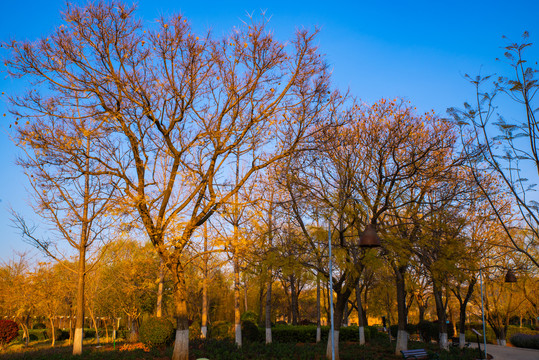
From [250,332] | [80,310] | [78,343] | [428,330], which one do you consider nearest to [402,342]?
[250,332]

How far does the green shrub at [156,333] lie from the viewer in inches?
673

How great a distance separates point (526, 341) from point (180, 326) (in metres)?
27.6

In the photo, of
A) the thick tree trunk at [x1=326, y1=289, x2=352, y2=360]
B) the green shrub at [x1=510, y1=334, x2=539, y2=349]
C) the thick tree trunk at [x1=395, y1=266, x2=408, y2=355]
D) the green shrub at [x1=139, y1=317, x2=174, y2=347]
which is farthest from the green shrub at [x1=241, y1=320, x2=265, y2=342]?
the green shrub at [x1=510, y1=334, x2=539, y2=349]

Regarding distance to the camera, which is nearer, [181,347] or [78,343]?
[181,347]

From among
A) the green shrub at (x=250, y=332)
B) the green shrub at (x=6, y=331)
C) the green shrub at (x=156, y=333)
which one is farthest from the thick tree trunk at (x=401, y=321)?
the green shrub at (x=6, y=331)

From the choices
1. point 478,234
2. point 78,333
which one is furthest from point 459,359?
point 78,333

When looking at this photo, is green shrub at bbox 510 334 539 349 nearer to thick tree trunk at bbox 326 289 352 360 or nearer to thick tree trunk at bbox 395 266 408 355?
thick tree trunk at bbox 395 266 408 355

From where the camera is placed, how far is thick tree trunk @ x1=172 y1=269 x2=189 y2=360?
12.6 m

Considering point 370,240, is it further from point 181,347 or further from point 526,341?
point 526,341

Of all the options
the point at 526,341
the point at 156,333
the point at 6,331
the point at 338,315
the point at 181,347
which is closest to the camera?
the point at 181,347

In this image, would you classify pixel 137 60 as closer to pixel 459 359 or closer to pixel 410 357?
pixel 410 357

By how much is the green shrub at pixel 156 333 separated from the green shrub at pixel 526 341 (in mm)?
25711

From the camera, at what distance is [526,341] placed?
2794 cm

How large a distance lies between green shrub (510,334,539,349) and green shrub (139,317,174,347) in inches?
1012
